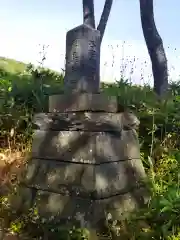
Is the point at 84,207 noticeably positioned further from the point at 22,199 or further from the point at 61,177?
the point at 22,199

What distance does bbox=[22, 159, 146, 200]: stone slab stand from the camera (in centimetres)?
379

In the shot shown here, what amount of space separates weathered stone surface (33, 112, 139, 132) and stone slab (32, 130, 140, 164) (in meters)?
0.06

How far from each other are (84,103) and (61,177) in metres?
0.82

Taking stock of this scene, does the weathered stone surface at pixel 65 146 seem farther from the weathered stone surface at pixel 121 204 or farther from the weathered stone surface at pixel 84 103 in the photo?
the weathered stone surface at pixel 121 204

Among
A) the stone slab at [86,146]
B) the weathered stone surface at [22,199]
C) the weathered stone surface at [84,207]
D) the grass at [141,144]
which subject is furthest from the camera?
the weathered stone surface at [22,199]

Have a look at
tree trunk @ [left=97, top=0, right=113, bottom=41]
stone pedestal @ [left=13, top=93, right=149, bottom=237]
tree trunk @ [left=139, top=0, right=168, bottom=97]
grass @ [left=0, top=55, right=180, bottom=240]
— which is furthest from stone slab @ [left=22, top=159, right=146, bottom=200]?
tree trunk @ [left=97, top=0, right=113, bottom=41]

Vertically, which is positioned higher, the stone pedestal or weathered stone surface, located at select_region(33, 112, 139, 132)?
weathered stone surface, located at select_region(33, 112, 139, 132)

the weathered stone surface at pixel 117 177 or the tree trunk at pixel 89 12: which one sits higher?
the tree trunk at pixel 89 12

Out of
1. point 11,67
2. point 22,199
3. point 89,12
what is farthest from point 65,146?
point 11,67

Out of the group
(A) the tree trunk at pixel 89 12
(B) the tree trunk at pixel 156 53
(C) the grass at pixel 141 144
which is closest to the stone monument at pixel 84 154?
(C) the grass at pixel 141 144

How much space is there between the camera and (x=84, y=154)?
3.89 meters

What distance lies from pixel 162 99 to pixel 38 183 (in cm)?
243

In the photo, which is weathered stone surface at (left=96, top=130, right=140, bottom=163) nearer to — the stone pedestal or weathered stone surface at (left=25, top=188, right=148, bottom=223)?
the stone pedestal

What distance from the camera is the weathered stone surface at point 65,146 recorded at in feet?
12.8
